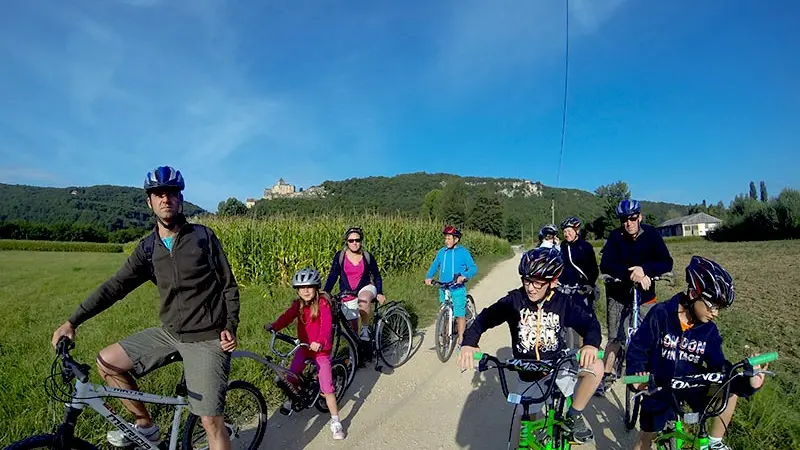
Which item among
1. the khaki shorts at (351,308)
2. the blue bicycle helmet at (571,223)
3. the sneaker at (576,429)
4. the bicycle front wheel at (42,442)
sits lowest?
the bicycle front wheel at (42,442)

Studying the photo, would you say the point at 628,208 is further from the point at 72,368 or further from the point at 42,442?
the point at 42,442

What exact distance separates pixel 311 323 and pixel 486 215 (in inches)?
2344

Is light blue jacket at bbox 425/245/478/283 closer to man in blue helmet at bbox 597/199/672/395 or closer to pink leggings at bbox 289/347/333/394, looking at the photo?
man in blue helmet at bbox 597/199/672/395

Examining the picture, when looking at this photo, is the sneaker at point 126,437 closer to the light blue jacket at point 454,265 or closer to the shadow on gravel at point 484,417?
the shadow on gravel at point 484,417

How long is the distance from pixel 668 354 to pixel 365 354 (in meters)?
4.30

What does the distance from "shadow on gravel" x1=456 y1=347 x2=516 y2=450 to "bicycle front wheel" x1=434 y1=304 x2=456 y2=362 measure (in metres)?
0.85

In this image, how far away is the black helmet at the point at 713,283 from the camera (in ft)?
Result: 7.72

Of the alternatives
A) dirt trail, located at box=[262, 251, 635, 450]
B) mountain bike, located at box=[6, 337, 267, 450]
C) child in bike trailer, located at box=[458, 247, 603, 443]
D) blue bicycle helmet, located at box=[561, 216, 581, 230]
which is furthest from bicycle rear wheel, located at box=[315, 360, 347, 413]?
blue bicycle helmet, located at box=[561, 216, 581, 230]

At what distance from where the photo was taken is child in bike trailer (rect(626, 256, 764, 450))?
7.86 ft

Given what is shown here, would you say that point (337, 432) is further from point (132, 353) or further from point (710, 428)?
point (710, 428)

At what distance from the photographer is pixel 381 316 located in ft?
20.3

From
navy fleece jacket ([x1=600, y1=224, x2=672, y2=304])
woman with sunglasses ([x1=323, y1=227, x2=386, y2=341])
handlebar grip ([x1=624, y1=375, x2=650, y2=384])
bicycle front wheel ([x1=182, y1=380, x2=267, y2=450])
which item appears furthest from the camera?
woman with sunglasses ([x1=323, y1=227, x2=386, y2=341])

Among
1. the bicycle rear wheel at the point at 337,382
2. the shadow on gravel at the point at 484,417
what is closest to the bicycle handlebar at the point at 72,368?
the bicycle rear wheel at the point at 337,382

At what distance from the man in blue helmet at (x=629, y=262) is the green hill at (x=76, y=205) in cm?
8098
